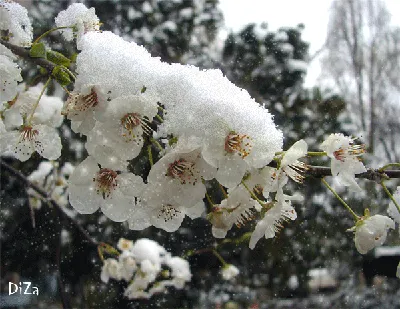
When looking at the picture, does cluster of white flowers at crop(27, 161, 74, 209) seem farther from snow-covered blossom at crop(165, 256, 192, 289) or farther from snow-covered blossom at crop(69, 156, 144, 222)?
snow-covered blossom at crop(69, 156, 144, 222)

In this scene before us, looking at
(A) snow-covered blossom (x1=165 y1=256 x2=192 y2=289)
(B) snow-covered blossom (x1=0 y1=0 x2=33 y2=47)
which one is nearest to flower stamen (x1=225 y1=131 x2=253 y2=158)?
(B) snow-covered blossom (x1=0 y1=0 x2=33 y2=47)

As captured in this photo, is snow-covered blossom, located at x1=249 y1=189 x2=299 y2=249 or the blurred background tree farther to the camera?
the blurred background tree

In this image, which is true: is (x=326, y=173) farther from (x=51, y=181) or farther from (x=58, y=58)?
(x=51, y=181)

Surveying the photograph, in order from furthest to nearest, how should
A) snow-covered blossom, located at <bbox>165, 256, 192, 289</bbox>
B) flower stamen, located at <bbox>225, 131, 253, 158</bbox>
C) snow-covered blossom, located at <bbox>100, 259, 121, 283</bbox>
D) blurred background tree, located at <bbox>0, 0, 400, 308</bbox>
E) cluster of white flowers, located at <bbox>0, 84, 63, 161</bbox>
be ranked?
blurred background tree, located at <bbox>0, 0, 400, 308</bbox> → snow-covered blossom, located at <bbox>165, 256, 192, 289</bbox> → snow-covered blossom, located at <bbox>100, 259, 121, 283</bbox> → cluster of white flowers, located at <bbox>0, 84, 63, 161</bbox> → flower stamen, located at <bbox>225, 131, 253, 158</bbox>

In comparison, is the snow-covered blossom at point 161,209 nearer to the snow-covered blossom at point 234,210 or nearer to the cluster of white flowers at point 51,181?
the snow-covered blossom at point 234,210

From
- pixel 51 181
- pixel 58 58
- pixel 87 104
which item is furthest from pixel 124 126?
pixel 51 181

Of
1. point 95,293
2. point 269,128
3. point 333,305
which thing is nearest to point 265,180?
point 269,128

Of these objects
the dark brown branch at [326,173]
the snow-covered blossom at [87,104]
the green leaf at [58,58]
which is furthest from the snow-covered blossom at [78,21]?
the dark brown branch at [326,173]
